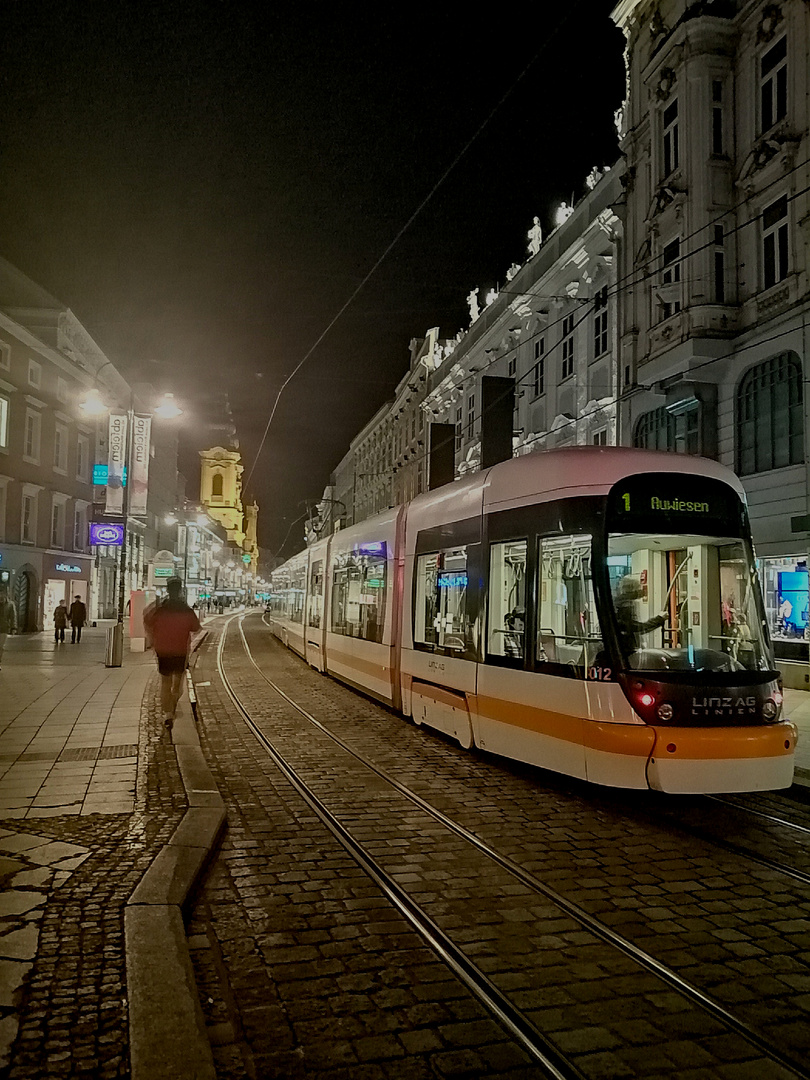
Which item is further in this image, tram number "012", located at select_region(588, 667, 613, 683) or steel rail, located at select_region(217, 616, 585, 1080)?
tram number "012", located at select_region(588, 667, 613, 683)

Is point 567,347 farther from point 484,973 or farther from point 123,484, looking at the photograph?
point 484,973

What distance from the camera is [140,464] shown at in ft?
102

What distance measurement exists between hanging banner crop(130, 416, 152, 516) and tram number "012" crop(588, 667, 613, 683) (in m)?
22.1

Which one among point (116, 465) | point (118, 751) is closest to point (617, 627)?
point (118, 751)

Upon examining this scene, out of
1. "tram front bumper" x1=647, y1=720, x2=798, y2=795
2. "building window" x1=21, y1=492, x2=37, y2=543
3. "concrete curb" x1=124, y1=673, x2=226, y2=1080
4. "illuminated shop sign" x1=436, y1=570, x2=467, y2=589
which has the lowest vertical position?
"concrete curb" x1=124, y1=673, x2=226, y2=1080

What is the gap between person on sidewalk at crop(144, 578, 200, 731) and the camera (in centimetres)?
1118

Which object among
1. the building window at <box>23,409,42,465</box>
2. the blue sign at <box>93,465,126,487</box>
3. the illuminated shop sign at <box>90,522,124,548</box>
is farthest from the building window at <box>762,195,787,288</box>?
the building window at <box>23,409,42,465</box>

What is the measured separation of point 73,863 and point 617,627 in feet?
15.3

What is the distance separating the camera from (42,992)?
12.6 ft

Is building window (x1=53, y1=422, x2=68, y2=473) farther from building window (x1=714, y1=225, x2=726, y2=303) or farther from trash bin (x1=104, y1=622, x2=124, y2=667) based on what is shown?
building window (x1=714, y1=225, x2=726, y2=303)

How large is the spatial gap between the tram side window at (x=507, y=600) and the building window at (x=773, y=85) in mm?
14625

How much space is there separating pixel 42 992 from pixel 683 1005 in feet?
9.77

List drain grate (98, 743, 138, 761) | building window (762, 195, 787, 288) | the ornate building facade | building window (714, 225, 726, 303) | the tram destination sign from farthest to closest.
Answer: building window (714, 225, 726, 303) → building window (762, 195, 787, 288) → the ornate building facade → drain grate (98, 743, 138, 761) → the tram destination sign

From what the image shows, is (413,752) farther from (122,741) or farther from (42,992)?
(42,992)
